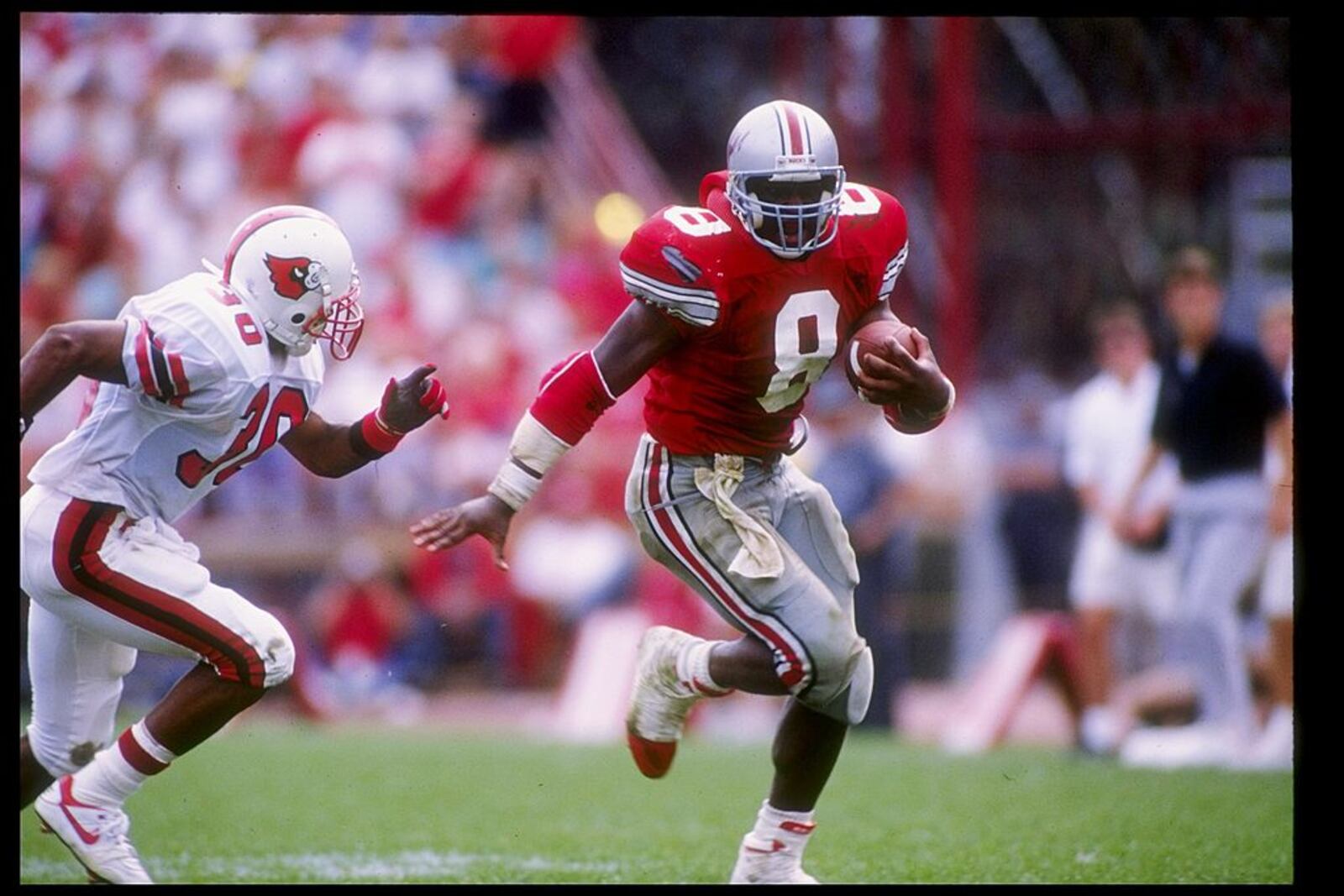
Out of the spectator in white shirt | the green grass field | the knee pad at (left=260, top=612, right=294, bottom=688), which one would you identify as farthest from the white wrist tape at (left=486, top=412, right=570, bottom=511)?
the spectator in white shirt

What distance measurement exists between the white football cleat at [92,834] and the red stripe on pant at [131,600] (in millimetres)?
452

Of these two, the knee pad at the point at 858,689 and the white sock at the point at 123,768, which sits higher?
the knee pad at the point at 858,689

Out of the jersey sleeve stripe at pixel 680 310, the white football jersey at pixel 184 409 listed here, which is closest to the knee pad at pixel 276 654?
the white football jersey at pixel 184 409

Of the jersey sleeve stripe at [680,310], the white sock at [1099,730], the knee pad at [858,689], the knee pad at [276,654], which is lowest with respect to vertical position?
the white sock at [1099,730]

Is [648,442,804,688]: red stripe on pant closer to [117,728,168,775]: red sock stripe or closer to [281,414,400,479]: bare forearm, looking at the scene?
[281,414,400,479]: bare forearm

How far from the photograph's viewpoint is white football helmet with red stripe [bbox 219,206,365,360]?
13.8 feet

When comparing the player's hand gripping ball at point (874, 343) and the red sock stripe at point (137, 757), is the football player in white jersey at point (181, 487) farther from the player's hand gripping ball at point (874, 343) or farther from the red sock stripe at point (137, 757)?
the player's hand gripping ball at point (874, 343)

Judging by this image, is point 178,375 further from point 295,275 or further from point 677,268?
point 677,268

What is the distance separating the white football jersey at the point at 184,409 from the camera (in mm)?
4066

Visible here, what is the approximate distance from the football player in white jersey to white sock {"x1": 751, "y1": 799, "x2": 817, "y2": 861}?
1.19m

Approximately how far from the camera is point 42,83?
407 inches

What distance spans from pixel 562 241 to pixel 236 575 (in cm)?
256

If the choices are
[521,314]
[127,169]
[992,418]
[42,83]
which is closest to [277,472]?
[521,314]

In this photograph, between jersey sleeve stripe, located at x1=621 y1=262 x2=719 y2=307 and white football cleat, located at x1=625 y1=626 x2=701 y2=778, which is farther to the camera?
white football cleat, located at x1=625 y1=626 x2=701 y2=778
